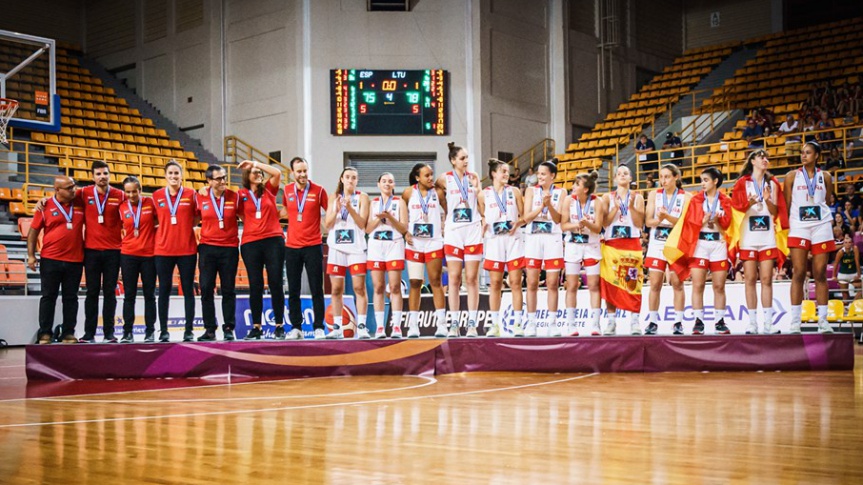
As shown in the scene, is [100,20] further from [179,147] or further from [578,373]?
[578,373]

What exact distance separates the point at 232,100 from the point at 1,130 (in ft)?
31.4

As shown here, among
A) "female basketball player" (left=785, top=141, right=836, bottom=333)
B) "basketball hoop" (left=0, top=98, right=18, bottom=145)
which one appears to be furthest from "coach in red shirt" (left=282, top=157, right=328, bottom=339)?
"basketball hoop" (left=0, top=98, right=18, bottom=145)

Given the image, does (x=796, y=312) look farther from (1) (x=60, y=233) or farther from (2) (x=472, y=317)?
(1) (x=60, y=233)

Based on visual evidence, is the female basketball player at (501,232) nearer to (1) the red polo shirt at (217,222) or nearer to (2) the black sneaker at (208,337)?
(1) the red polo shirt at (217,222)

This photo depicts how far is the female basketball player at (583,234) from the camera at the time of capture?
8.96 meters

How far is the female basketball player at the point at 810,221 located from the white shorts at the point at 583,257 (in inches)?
73.1

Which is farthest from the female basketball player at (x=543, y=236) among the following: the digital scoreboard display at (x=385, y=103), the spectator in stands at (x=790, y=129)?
the digital scoreboard display at (x=385, y=103)

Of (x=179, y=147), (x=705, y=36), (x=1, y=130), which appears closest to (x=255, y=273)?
(x=1, y=130)

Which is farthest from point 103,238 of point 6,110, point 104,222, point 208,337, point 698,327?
point 698,327

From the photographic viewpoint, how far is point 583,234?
29.7 feet

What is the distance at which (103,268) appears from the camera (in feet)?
30.1

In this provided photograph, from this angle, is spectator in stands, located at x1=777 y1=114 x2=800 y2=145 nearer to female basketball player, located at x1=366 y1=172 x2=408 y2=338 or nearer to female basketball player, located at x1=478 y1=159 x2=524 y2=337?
female basketball player, located at x1=478 y1=159 x2=524 y2=337

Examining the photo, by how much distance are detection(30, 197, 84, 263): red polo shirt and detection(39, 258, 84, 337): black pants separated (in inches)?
2.9

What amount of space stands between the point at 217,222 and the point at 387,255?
171 centimetres
